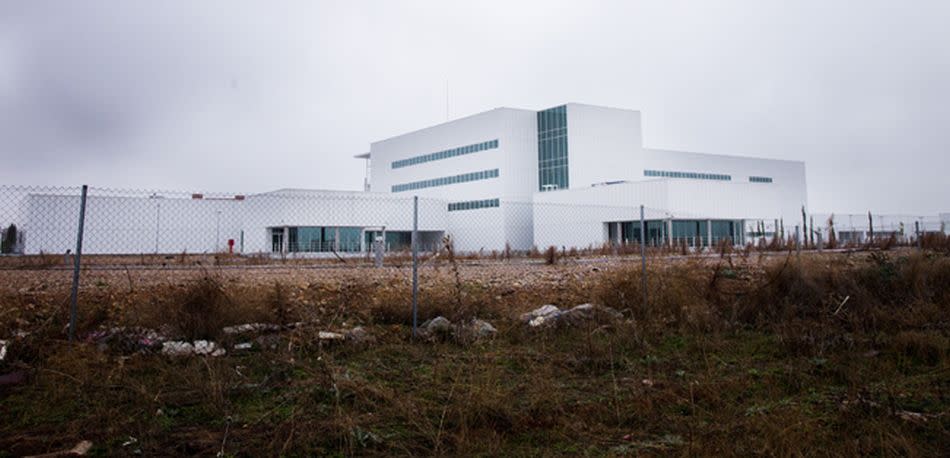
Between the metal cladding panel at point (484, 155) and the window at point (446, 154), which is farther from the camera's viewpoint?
the window at point (446, 154)

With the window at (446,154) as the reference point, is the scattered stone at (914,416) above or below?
below

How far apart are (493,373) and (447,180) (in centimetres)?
5518

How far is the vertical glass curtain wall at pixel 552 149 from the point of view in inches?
2173

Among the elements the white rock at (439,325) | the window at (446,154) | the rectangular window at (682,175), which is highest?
the window at (446,154)

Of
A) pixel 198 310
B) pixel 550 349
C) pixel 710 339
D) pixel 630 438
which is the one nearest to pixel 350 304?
pixel 198 310

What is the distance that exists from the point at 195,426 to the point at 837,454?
13.9 ft

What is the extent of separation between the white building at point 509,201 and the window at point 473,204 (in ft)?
0.45

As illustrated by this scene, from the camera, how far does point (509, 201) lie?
48094mm

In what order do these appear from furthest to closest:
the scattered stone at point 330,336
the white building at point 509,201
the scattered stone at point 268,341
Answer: the white building at point 509,201 < the scattered stone at point 330,336 < the scattered stone at point 268,341

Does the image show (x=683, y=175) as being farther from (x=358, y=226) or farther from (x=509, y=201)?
(x=358, y=226)

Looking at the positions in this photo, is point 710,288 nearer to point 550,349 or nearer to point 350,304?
point 550,349

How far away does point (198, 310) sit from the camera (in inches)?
276

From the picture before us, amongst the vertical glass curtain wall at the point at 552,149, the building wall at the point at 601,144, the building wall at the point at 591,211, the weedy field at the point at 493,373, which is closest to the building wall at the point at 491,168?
the vertical glass curtain wall at the point at 552,149

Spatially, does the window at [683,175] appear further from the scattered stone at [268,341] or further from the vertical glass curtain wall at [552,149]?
the scattered stone at [268,341]
